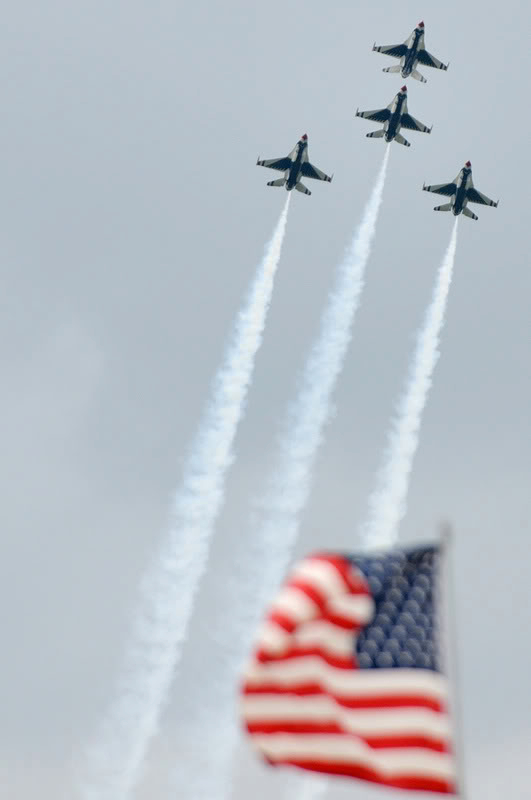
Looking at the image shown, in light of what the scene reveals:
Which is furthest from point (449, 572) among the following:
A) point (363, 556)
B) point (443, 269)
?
point (443, 269)

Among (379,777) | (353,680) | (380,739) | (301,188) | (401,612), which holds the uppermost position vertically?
(301,188)

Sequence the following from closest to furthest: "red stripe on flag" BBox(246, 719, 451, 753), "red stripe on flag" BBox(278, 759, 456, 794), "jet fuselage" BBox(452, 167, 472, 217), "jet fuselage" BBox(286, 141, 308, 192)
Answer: "red stripe on flag" BBox(278, 759, 456, 794) → "red stripe on flag" BBox(246, 719, 451, 753) → "jet fuselage" BBox(286, 141, 308, 192) → "jet fuselage" BBox(452, 167, 472, 217)

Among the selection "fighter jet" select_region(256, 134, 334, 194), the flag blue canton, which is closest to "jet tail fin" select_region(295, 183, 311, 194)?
"fighter jet" select_region(256, 134, 334, 194)

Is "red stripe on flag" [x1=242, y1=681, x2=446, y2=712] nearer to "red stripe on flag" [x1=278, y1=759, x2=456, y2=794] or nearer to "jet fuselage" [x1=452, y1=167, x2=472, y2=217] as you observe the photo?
"red stripe on flag" [x1=278, y1=759, x2=456, y2=794]

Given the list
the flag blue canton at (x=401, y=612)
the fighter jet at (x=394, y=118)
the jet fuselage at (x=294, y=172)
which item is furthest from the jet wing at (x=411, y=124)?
the flag blue canton at (x=401, y=612)

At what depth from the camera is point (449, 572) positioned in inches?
1945

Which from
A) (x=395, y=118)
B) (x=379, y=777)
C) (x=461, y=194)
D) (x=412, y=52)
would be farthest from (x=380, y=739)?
(x=412, y=52)

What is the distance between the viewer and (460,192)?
15100cm

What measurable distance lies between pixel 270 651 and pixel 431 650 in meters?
4.87

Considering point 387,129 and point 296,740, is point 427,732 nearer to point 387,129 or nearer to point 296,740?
point 296,740

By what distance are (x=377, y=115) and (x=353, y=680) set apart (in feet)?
345

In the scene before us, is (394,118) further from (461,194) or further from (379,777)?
(379,777)

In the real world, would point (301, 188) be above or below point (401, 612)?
above

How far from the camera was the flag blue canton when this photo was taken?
2012 inches
